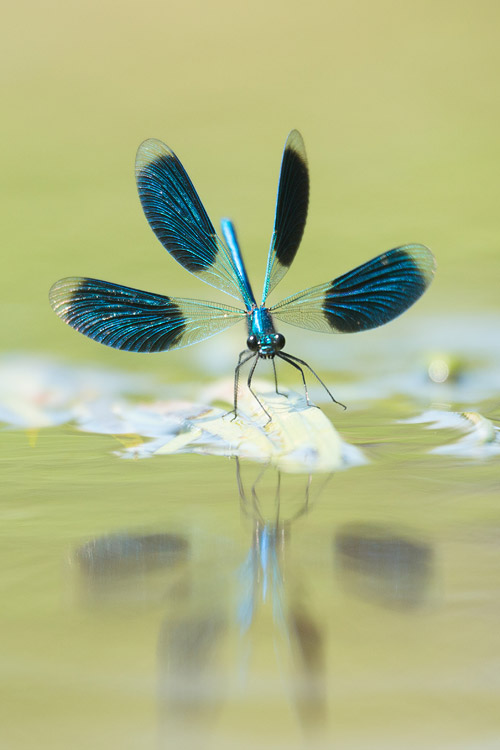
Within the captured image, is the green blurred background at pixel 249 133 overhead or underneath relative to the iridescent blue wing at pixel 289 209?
overhead

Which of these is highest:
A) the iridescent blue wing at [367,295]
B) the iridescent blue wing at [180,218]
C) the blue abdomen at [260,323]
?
the iridescent blue wing at [180,218]

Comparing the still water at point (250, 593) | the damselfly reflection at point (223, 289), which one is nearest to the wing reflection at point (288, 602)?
the still water at point (250, 593)

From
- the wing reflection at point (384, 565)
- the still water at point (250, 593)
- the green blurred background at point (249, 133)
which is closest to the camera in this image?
the still water at point (250, 593)

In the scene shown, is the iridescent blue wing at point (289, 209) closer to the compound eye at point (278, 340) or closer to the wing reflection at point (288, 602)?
the compound eye at point (278, 340)

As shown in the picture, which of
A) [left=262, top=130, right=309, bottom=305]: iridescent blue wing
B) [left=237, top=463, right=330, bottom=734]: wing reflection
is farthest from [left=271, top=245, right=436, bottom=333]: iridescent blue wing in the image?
[left=237, top=463, right=330, bottom=734]: wing reflection

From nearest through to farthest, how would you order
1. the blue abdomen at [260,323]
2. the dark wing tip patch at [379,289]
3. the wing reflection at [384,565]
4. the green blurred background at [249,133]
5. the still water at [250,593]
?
the still water at [250,593] → the wing reflection at [384,565] → the dark wing tip patch at [379,289] → the blue abdomen at [260,323] → the green blurred background at [249,133]

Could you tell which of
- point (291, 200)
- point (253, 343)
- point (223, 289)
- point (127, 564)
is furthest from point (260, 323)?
point (127, 564)
